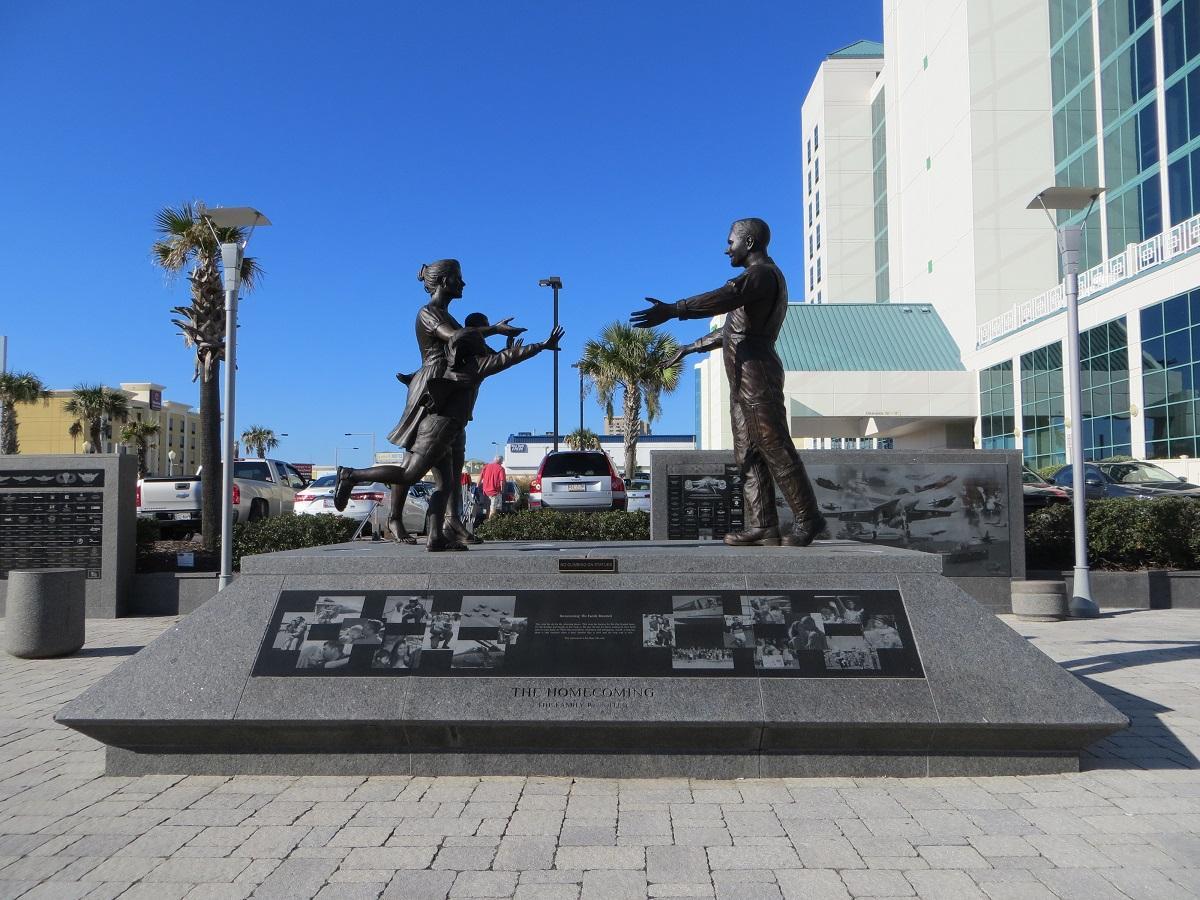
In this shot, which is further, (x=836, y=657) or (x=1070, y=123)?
(x=1070, y=123)

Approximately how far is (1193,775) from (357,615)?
457 cm

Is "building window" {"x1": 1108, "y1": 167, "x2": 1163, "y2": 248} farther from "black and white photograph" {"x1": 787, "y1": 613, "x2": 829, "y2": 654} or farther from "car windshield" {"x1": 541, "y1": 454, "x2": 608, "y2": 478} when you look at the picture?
"black and white photograph" {"x1": 787, "y1": 613, "x2": 829, "y2": 654}

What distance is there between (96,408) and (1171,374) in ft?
205

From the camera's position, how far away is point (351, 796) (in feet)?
13.9

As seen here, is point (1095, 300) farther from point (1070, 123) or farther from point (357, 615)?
point (357, 615)

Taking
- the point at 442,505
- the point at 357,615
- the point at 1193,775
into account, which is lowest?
the point at 1193,775

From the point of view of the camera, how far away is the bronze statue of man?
19.9 ft

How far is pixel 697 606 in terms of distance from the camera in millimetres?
4727

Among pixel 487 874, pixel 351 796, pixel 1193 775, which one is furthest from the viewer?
pixel 1193 775

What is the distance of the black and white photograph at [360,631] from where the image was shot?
4.69 metres

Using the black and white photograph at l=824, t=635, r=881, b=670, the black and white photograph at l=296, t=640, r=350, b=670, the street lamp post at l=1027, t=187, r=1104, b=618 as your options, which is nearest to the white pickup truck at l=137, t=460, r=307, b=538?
the black and white photograph at l=296, t=640, r=350, b=670

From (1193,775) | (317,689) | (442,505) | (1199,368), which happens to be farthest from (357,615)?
(1199,368)

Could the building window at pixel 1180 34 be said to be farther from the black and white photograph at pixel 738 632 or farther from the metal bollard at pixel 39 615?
the metal bollard at pixel 39 615

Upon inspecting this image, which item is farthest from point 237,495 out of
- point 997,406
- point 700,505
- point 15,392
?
point 15,392
